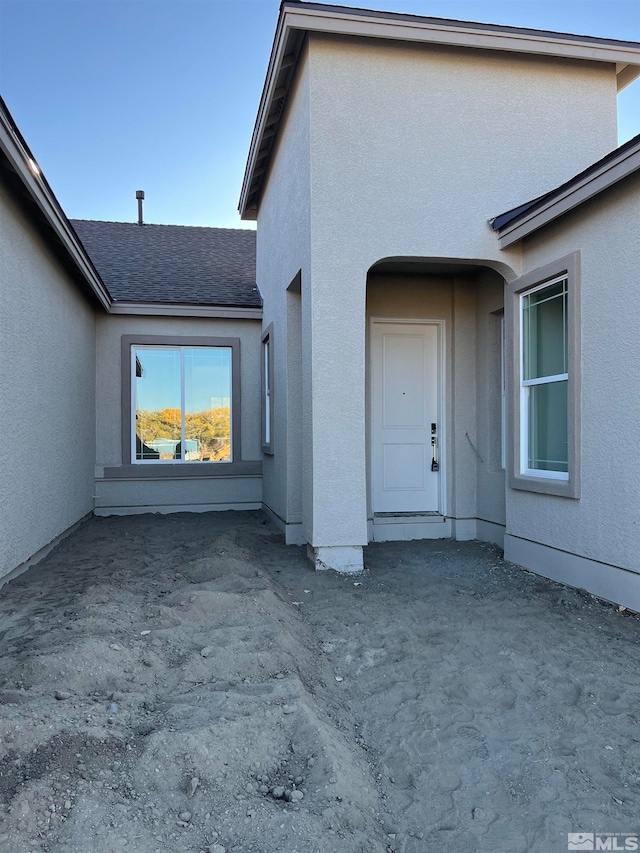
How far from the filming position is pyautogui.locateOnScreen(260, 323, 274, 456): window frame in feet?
29.5

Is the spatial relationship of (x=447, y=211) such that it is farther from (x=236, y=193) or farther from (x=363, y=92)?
(x=236, y=193)

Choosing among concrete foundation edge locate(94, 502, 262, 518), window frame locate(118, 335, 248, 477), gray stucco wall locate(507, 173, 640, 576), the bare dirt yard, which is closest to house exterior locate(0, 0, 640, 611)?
gray stucco wall locate(507, 173, 640, 576)

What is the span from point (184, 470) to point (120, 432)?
125 centimetres

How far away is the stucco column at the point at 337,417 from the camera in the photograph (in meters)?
6.00

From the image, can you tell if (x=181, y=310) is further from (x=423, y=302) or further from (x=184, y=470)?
(x=423, y=302)

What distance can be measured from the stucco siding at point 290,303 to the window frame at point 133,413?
1.10 metres

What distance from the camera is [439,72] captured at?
6.21 m

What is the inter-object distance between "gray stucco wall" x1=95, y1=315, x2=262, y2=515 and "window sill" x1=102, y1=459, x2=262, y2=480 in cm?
4

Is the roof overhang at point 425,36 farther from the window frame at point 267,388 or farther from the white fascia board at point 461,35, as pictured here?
the window frame at point 267,388

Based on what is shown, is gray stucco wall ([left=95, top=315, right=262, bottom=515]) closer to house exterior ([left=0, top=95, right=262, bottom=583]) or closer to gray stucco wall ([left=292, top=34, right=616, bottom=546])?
house exterior ([left=0, top=95, right=262, bottom=583])

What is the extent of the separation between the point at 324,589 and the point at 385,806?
3.00 metres

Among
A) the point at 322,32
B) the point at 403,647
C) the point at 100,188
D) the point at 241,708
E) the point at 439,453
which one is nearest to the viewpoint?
the point at 241,708

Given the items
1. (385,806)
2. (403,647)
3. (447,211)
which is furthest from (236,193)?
(385,806)

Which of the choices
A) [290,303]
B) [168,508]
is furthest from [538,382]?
[168,508]
